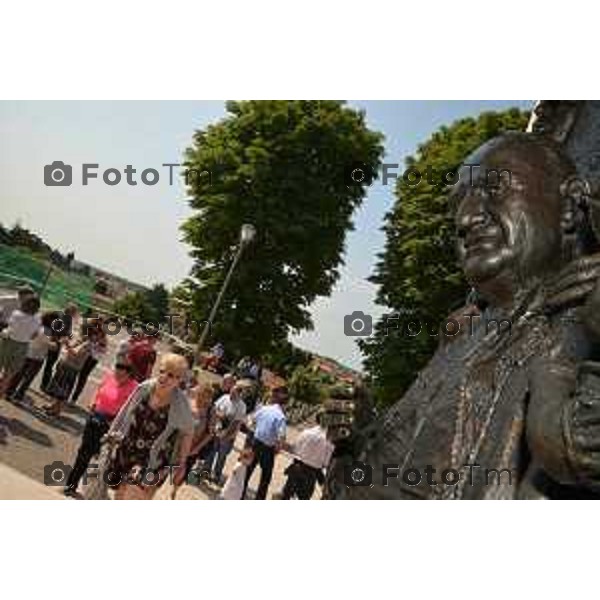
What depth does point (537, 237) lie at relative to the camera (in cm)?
258

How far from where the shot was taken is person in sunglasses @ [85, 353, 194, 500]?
5316 millimetres

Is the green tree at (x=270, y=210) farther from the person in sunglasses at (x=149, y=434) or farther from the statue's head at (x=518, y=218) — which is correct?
the statue's head at (x=518, y=218)

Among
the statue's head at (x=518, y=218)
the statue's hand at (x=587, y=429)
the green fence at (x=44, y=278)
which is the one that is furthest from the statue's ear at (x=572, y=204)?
the green fence at (x=44, y=278)

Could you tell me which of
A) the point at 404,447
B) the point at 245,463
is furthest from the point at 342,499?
the point at 245,463

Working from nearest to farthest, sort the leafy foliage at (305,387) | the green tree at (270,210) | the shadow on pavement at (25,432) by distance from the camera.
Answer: the shadow on pavement at (25,432), the leafy foliage at (305,387), the green tree at (270,210)

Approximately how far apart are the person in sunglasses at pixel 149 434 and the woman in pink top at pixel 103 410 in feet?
4.06

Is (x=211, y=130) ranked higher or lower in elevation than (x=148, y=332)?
higher

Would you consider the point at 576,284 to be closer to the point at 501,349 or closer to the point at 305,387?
the point at 501,349

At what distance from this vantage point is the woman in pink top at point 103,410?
6660mm

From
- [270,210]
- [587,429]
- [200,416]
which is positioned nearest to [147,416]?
[200,416]

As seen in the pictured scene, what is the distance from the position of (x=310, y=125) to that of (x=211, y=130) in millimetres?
2985

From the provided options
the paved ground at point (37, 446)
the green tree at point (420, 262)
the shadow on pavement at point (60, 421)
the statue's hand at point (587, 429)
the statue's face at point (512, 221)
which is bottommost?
the paved ground at point (37, 446)

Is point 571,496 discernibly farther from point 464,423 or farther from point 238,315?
point 238,315

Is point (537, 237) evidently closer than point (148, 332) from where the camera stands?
Yes
